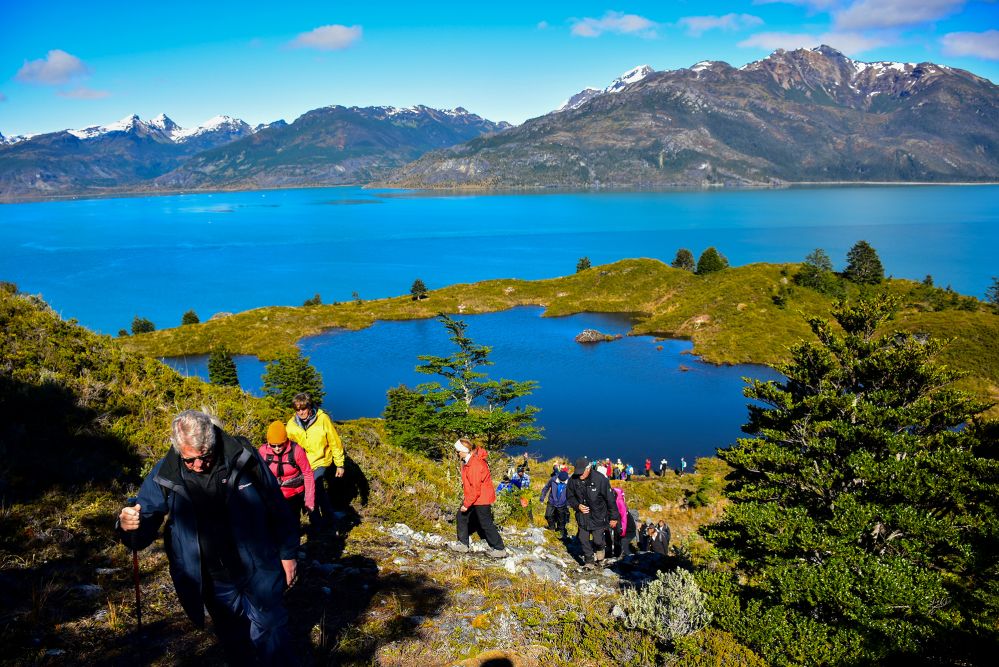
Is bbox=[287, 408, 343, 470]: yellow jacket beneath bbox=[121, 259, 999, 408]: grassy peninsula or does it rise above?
above

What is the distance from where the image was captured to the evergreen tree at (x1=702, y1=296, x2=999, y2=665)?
6660mm

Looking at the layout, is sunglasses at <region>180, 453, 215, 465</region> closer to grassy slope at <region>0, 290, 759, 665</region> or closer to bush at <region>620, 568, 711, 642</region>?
grassy slope at <region>0, 290, 759, 665</region>

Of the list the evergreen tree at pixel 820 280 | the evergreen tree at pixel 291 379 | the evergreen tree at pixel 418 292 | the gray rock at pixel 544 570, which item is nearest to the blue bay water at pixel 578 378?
the evergreen tree at pixel 291 379

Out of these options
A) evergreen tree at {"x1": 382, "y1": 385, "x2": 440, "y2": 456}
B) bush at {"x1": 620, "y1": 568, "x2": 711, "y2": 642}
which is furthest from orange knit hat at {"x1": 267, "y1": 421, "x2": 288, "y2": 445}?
evergreen tree at {"x1": 382, "y1": 385, "x2": 440, "y2": 456}

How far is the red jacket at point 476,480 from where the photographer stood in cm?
802

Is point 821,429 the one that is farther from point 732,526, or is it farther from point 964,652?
point 964,652

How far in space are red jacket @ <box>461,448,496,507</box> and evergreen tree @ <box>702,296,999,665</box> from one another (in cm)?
335

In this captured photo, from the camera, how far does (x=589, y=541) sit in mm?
9641

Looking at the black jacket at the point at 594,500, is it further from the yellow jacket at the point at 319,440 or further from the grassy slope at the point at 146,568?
the yellow jacket at the point at 319,440

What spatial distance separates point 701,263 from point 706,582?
70.6 m

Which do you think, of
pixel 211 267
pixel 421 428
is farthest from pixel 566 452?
pixel 211 267

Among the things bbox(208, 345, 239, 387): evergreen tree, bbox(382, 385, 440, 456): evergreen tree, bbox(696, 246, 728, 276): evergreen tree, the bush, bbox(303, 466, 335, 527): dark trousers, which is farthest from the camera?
bbox(696, 246, 728, 276): evergreen tree

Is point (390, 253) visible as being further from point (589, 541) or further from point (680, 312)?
point (589, 541)

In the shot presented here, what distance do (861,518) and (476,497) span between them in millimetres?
6323
